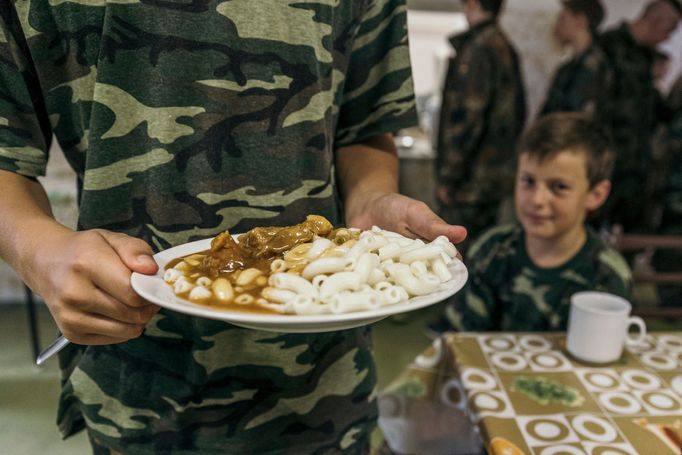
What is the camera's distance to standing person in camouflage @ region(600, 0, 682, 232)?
324cm

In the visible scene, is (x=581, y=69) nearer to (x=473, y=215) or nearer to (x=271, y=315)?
(x=473, y=215)

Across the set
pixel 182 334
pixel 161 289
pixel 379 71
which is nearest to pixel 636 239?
pixel 379 71

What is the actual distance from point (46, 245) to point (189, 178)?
212 mm

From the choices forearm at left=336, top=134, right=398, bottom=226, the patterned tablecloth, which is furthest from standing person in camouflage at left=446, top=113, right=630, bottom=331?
forearm at left=336, top=134, right=398, bottom=226

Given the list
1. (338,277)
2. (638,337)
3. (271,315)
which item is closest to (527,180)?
(638,337)

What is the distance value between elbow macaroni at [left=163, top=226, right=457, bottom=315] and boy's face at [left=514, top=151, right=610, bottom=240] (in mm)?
1000

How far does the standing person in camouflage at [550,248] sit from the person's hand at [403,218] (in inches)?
36.4

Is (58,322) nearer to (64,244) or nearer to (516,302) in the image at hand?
(64,244)

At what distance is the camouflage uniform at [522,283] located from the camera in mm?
1528

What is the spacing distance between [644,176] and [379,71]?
3.31 metres

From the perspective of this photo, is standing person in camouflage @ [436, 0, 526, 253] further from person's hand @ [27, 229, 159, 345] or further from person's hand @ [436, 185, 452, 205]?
person's hand @ [27, 229, 159, 345]

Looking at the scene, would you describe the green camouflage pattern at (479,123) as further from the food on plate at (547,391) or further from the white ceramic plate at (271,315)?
the white ceramic plate at (271,315)

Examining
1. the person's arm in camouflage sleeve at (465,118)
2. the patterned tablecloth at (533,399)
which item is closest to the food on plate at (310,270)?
the patterned tablecloth at (533,399)

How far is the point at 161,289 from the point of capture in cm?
54
